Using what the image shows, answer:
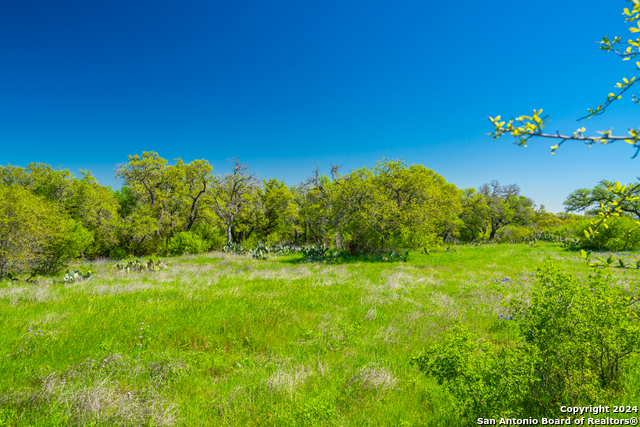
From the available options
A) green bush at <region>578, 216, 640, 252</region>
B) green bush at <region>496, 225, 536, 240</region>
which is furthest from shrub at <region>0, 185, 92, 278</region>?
green bush at <region>496, 225, 536, 240</region>

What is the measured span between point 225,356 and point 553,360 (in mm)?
4699

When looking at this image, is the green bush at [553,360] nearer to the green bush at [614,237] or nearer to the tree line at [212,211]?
the tree line at [212,211]

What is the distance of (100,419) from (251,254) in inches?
835

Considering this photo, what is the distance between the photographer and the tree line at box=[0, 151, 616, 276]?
588 inches

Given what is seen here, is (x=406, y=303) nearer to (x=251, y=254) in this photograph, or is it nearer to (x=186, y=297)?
(x=186, y=297)

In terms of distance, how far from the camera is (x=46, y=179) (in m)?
25.4

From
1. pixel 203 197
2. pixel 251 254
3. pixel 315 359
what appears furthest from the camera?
pixel 203 197

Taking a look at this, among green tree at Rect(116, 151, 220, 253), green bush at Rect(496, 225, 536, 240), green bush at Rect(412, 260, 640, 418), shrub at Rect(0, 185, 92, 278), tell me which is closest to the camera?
green bush at Rect(412, 260, 640, 418)

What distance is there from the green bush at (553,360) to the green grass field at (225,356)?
0.35 meters

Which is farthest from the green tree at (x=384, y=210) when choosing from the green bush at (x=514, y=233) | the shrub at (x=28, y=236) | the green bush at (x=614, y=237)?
the green bush at (x=514, y=233)

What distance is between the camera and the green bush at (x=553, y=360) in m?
2.70

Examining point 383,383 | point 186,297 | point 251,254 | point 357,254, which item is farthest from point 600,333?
point 251,254

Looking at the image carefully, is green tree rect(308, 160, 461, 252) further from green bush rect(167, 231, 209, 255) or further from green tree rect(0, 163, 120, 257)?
green tree rect(0, 163, 120, 257)

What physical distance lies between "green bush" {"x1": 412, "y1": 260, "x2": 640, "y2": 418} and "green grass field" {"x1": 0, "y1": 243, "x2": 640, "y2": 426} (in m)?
0.35
